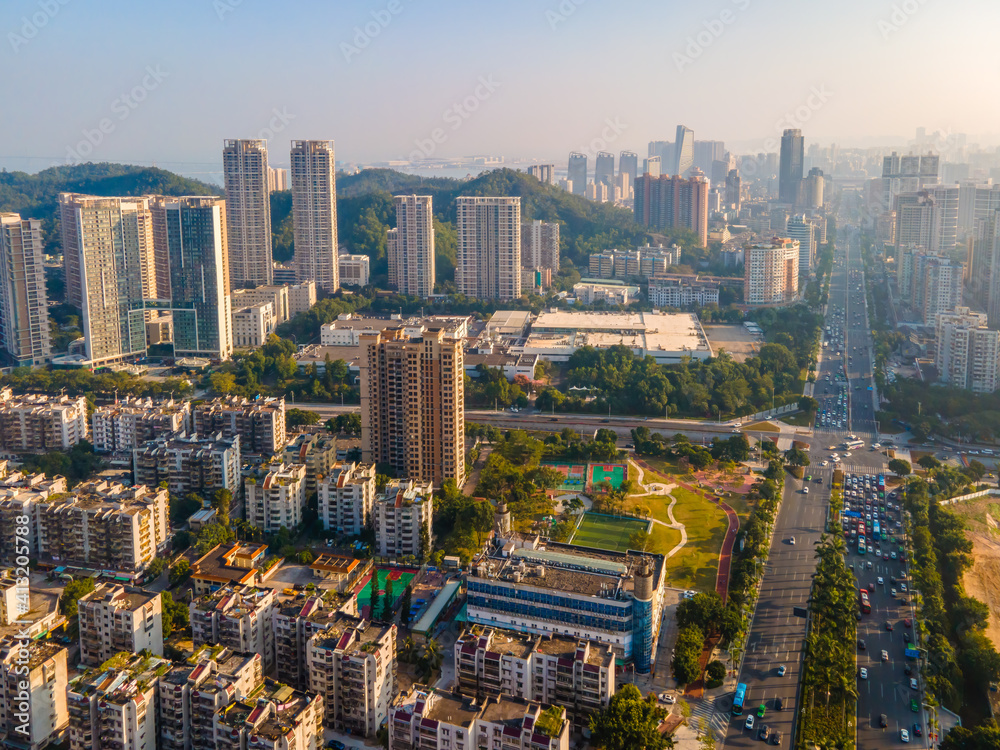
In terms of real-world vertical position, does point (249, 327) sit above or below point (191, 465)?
above

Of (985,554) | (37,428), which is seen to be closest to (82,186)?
(37,428)

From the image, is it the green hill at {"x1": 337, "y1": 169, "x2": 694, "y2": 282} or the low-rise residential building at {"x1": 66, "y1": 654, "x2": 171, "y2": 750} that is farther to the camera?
the green hill at {"x1": 337, "y1": 169, "x2": 694, "y2": 282}

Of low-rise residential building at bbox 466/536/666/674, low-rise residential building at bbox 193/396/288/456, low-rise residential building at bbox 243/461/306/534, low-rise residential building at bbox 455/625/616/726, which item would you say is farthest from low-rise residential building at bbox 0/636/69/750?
low-rise residential building at bbox 193/396/288/456

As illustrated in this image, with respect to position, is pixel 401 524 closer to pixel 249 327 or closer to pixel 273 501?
pixel 273 501

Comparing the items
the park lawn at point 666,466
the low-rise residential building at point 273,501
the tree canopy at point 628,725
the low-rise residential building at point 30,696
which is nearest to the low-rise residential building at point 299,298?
the park lawn at point 666,466

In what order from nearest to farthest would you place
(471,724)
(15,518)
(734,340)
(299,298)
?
1. (471,724)
2. (15,518)
3. (734,340)
4. (299,298)

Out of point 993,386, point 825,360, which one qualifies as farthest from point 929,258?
point 993,386

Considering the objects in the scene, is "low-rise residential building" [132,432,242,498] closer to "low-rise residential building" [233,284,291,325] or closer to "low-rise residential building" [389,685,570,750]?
"low-rise residential building" [389,685,570,750]

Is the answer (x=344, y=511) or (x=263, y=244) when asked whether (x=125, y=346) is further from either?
(x=344, y=511)
